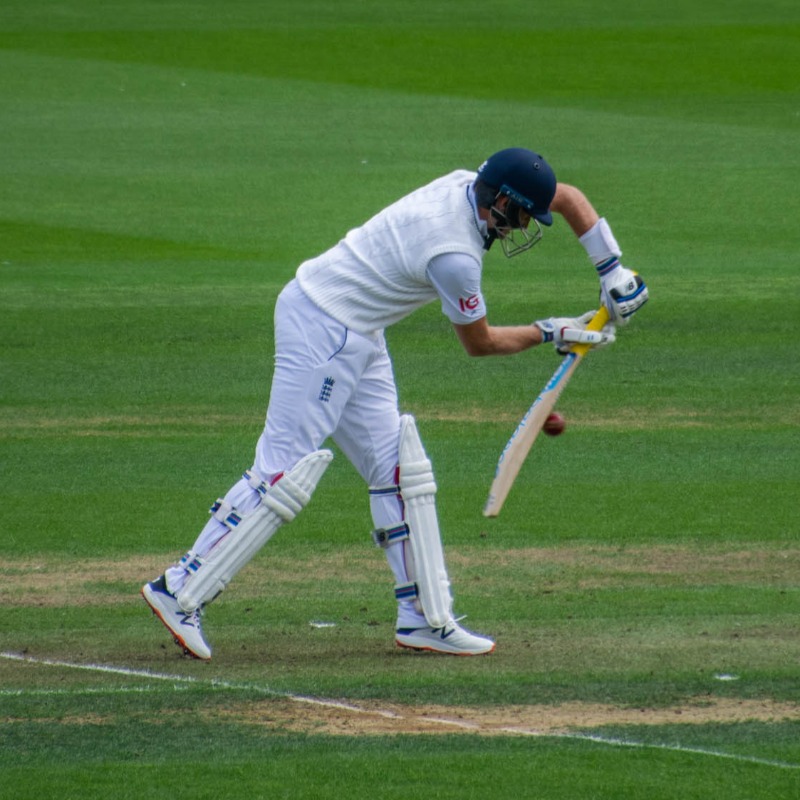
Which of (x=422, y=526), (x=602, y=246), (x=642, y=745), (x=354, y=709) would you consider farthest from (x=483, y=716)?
(x=602, y=246)

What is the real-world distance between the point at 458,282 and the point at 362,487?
11.6ft

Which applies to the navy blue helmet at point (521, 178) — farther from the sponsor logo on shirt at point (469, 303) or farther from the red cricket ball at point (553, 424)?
the red cricket ball at point (553, 424)

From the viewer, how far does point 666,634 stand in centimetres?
708

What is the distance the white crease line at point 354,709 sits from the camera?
572 centimetres

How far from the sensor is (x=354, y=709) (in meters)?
6.25

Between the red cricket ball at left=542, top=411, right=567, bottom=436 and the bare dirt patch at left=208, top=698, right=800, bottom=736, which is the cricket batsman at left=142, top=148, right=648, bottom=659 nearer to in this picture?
the red cricket ball at left=542, top=411, right=567, bottom=436

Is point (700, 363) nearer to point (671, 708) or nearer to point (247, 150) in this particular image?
point (671, 708)

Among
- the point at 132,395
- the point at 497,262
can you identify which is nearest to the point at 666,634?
the point at 132,395

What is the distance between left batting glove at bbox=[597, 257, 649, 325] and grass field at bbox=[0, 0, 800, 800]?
124cm

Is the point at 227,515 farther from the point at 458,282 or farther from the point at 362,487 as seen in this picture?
the point at 362,487

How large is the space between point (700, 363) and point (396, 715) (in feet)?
25.1

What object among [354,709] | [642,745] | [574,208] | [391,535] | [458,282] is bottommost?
[642,745]

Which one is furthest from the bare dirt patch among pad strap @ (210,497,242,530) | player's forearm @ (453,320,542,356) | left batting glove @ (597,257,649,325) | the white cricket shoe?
left batting glove @ (597,257,649,325)

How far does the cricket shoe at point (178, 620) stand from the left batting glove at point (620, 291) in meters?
2.04
